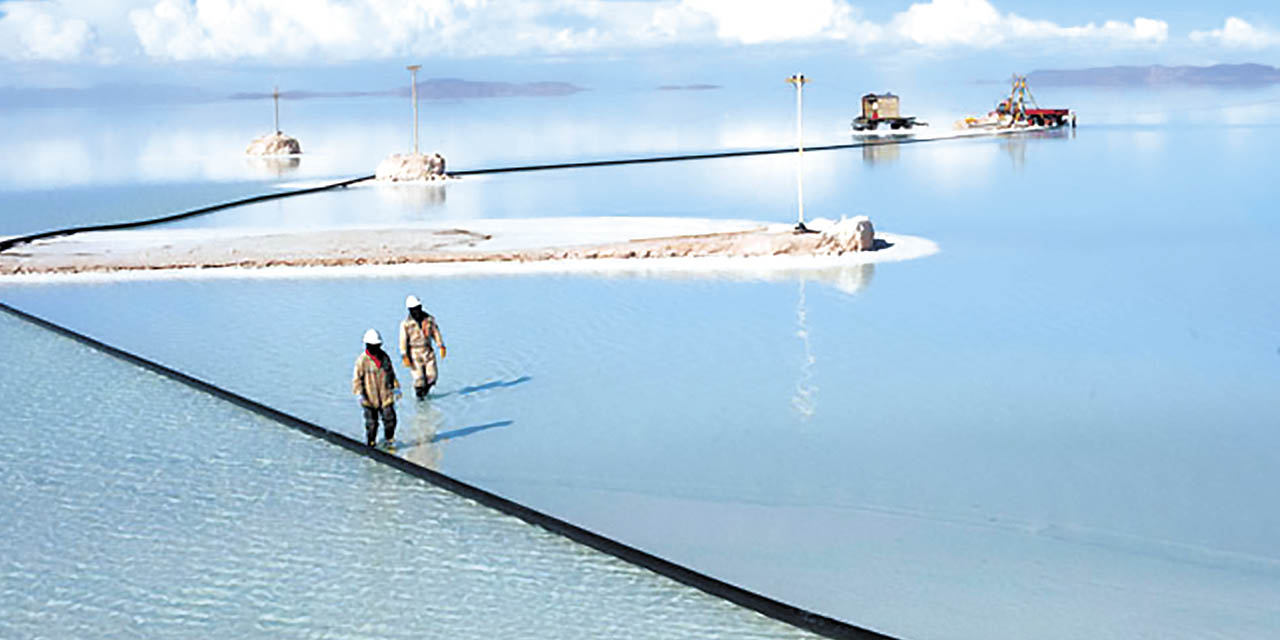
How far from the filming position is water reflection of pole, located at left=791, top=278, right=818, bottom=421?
1129 centimetres

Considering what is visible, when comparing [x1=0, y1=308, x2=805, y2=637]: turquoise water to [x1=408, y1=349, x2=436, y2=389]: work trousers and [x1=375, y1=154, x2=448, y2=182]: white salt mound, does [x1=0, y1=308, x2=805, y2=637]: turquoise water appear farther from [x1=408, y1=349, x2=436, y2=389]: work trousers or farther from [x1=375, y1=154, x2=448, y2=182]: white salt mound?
[x1=375, y1=154, x2=448, y2=182]: white salt mound

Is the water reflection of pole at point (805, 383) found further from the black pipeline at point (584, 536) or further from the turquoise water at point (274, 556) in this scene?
the turquoise water at point (274, 556)

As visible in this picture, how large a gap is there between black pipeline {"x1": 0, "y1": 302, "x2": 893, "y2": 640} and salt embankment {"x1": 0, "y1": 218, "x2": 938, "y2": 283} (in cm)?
732

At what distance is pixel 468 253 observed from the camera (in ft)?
66.2

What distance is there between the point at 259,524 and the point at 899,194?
79.9 ft

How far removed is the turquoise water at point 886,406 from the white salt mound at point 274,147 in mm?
36459

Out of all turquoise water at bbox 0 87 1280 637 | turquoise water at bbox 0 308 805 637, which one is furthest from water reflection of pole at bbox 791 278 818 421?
turquoise water at bbox 0 308 805 637

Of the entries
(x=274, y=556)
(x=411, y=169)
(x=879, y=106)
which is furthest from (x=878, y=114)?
(x=274, y=556)

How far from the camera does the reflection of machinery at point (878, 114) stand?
6569 centimetres

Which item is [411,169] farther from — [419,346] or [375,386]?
[375,386]

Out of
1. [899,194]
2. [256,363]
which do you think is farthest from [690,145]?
[256,363]

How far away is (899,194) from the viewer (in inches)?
1233

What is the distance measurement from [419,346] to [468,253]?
9.23 meters

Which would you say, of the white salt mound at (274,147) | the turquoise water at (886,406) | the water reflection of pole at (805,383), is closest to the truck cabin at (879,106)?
the white salt mound at (274,147)
